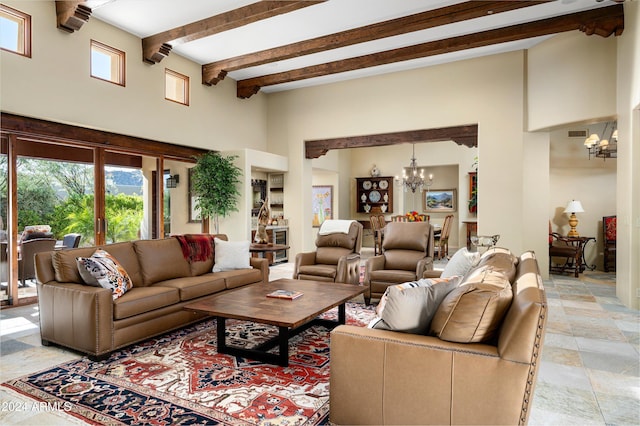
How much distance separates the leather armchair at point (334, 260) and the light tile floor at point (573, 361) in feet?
7.63

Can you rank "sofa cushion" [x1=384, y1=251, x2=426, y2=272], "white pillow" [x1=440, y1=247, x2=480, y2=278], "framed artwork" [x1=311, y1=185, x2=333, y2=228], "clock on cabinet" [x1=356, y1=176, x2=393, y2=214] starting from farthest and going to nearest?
"clock on cabinet" [x1=356, y1=176, x2=393, y2=214]
"framed artwork" [x1=311, y1=185, x2=333, y2=228]
"sofa cushion" [x1=384, y1=251, x2=426, y2=272]
"white pillow" [x1=440, y1=247, x2=480, y2=278]

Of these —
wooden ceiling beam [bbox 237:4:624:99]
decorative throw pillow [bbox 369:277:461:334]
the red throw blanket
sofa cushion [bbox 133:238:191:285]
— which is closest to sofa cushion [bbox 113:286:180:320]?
sofa cushion [bbox 133:238:191:285]

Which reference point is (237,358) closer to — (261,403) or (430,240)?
(261,403)

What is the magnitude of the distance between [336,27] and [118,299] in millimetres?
4549

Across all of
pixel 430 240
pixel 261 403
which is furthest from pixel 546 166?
pixel 261 403

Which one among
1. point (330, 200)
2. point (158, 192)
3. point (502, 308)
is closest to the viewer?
point (502, 308)

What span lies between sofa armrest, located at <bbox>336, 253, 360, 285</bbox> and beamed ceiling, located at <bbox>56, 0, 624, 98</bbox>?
3119mm

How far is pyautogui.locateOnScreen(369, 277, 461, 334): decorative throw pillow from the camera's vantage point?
6.46ft

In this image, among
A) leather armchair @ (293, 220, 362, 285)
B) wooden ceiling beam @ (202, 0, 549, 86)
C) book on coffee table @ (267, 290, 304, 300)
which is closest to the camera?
book on coffee table @ (267, 290, 304, 300)

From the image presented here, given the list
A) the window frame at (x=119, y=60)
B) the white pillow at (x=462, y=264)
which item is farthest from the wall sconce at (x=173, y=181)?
the white pillow at (x=462, y=264)

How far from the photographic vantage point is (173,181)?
22.2ft

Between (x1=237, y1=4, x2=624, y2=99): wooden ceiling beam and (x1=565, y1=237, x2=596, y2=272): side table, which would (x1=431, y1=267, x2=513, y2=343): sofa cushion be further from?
(x1=565, y1=237, x2=596, y2=272): side table

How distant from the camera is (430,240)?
5.09 metres

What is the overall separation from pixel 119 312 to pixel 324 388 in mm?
1810
